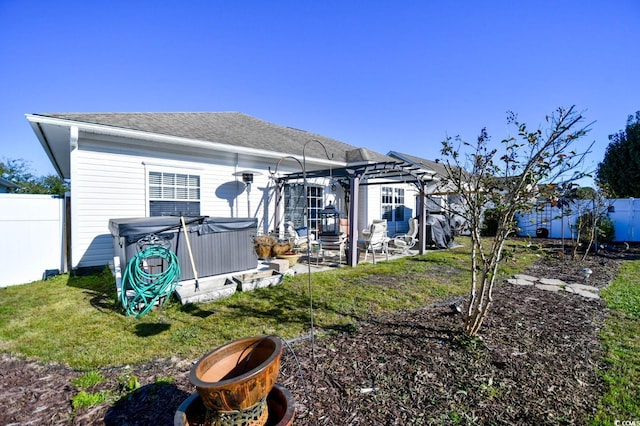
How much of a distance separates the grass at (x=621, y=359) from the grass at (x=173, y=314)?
1216mm

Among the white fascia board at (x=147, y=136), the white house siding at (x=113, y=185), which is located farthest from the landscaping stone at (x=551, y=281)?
the white house siding at (x=113, y=185)

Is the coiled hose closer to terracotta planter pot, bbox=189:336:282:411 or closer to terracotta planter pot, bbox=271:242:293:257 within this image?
terracotta planter pot, bbox=271:242:293:257

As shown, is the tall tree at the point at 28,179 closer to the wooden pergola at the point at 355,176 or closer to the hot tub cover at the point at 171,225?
the wooden pergola at the point at 355,176

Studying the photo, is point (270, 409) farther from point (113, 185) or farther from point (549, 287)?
point (113, 185)

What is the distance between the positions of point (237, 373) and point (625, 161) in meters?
24.4

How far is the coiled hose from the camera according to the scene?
13.8 feet

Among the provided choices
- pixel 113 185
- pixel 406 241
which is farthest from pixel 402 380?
pixel 406 241

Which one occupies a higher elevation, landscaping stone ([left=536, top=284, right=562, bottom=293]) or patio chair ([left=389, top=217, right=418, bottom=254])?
patio chair ([left=389, top=217, right=418, bottom=254])

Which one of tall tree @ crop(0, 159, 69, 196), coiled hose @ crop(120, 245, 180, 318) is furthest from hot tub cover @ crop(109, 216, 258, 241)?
tall tree @ crop(0, 159, 69, 196)

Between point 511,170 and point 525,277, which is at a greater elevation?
point 511,170

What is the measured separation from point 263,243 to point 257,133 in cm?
477

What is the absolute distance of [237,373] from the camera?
186 centimetres

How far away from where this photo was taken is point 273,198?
9.12m

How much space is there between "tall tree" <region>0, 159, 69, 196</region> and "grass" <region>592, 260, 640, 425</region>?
1457 inches
